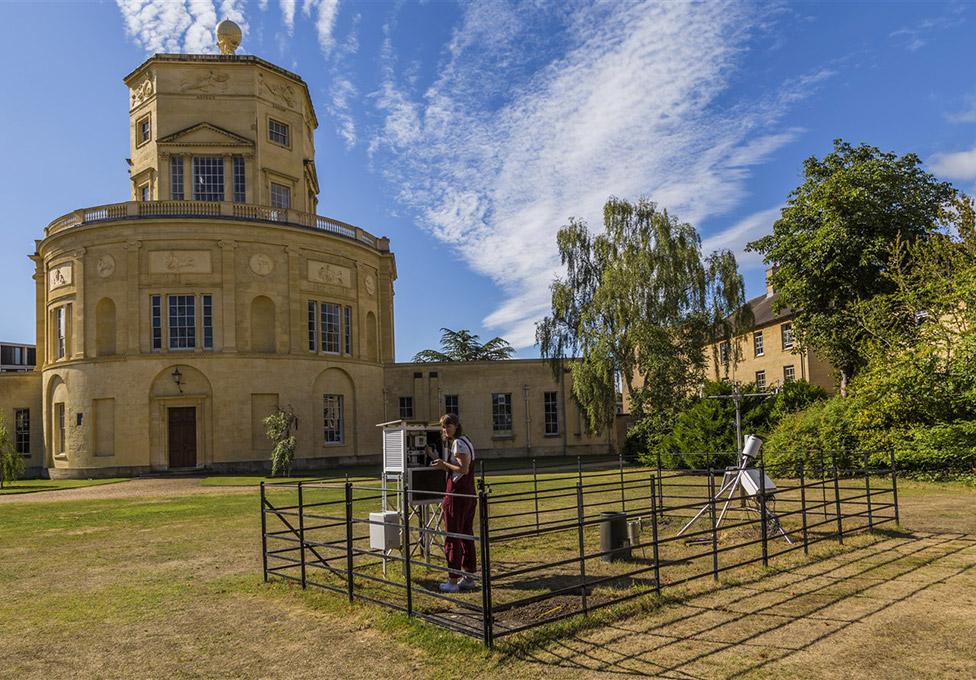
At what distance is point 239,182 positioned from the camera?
38188mm

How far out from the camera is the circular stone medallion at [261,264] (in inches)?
1346

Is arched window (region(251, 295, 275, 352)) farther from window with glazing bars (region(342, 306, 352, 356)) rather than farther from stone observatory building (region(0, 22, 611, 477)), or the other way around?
window with glazing bars (region(342, 306, 352, 356))

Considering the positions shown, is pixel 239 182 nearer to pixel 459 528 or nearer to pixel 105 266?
pixel 105 266

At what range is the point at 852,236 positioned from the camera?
29422 millimetres

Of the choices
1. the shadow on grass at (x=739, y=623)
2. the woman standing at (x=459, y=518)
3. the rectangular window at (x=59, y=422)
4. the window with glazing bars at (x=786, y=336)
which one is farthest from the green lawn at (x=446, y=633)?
the window with glazing bars at (x=786, y=336)

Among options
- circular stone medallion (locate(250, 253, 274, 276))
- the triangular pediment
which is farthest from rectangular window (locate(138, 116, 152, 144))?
circular stone medallion (locate(250, 253, 274, 276))

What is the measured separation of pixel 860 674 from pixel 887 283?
27419 millimetres

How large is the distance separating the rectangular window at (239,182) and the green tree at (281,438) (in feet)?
39.3

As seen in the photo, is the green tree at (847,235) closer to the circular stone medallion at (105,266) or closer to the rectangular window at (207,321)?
the rectangular window at (207,321)

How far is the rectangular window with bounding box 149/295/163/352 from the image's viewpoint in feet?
109

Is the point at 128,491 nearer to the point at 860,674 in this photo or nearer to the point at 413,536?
the point at 413,536

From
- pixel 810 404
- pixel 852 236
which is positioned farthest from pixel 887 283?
pixel 810 404

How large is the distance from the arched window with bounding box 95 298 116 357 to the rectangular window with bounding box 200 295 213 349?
4184 mm

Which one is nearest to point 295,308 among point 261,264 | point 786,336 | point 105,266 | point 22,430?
point 261,264
